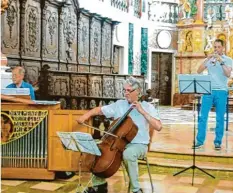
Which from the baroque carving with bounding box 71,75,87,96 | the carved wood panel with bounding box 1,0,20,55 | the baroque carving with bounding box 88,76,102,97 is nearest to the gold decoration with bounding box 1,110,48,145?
the carved wood panel with bounding box 1,0,20,55

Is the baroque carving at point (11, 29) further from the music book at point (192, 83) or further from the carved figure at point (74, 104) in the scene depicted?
the music book at point (192, 83)

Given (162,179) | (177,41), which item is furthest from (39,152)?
(177,41)

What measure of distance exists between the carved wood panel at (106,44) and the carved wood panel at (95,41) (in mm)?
375

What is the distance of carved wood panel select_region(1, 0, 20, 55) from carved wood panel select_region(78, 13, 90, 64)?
392 cm

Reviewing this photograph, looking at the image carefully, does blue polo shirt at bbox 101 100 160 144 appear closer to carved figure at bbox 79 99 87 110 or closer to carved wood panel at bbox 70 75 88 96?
carved figure at bbox 79 99 87 110

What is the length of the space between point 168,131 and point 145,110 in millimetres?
5402

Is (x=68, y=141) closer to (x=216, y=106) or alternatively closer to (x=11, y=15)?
(x=216, y=106)

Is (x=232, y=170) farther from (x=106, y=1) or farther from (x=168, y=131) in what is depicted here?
(x=106, y=1)

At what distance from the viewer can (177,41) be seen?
2095cm

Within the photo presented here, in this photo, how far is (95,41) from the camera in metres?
14.4

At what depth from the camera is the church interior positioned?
5215 mm

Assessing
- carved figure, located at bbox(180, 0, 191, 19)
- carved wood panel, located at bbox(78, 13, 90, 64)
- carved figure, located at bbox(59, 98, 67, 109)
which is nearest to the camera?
carved figure, located at bbox(59, 98, 67, 109)

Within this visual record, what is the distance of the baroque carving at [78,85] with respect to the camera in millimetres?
9695

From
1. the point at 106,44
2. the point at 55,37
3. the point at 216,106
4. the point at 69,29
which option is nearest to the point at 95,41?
the point at 106,44
